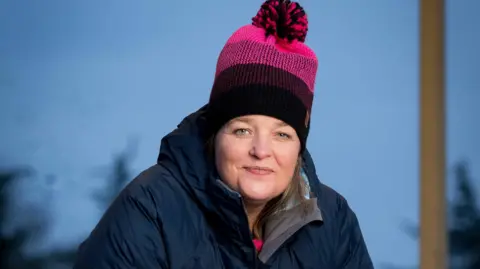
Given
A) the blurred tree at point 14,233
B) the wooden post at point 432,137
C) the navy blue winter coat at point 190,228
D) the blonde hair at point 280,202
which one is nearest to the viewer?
the navy blue winter coat at point 190,228

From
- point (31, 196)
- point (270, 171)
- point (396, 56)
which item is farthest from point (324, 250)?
point (31, 196)

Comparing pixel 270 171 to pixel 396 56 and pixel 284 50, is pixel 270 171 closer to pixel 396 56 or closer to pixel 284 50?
pixel 284 50

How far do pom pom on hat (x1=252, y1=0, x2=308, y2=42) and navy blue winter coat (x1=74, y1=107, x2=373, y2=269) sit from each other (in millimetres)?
212

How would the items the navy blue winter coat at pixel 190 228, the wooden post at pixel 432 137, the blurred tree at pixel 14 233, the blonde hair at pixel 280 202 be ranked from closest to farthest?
1. the navy blue winter coat at pixel 190 228
2. the blonde hair at pixel 280 202
3. the wooden post at pixel 432 137
4. the blurred tree at pixel 14 233

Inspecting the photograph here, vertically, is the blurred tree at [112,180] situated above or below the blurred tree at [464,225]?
above

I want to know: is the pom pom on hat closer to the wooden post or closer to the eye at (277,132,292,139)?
the eye at (277,132,292,139)

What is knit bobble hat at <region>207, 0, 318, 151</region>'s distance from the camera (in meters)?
1.61

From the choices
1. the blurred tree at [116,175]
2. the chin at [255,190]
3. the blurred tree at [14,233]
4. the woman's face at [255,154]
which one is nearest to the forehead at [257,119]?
the woman's face at [255,154]

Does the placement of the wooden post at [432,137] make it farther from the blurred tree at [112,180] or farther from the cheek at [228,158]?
the cheek at [228,158]

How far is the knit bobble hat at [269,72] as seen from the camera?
5.29 ft

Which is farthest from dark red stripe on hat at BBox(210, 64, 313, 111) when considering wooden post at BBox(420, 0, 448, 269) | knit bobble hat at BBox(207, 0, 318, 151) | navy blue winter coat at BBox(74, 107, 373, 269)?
wooden post at BBox(420, 0, 448, 269)

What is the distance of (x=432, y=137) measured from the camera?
2.84 meters

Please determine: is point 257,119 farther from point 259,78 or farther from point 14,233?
point 14,233

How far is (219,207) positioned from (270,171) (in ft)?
0.37
